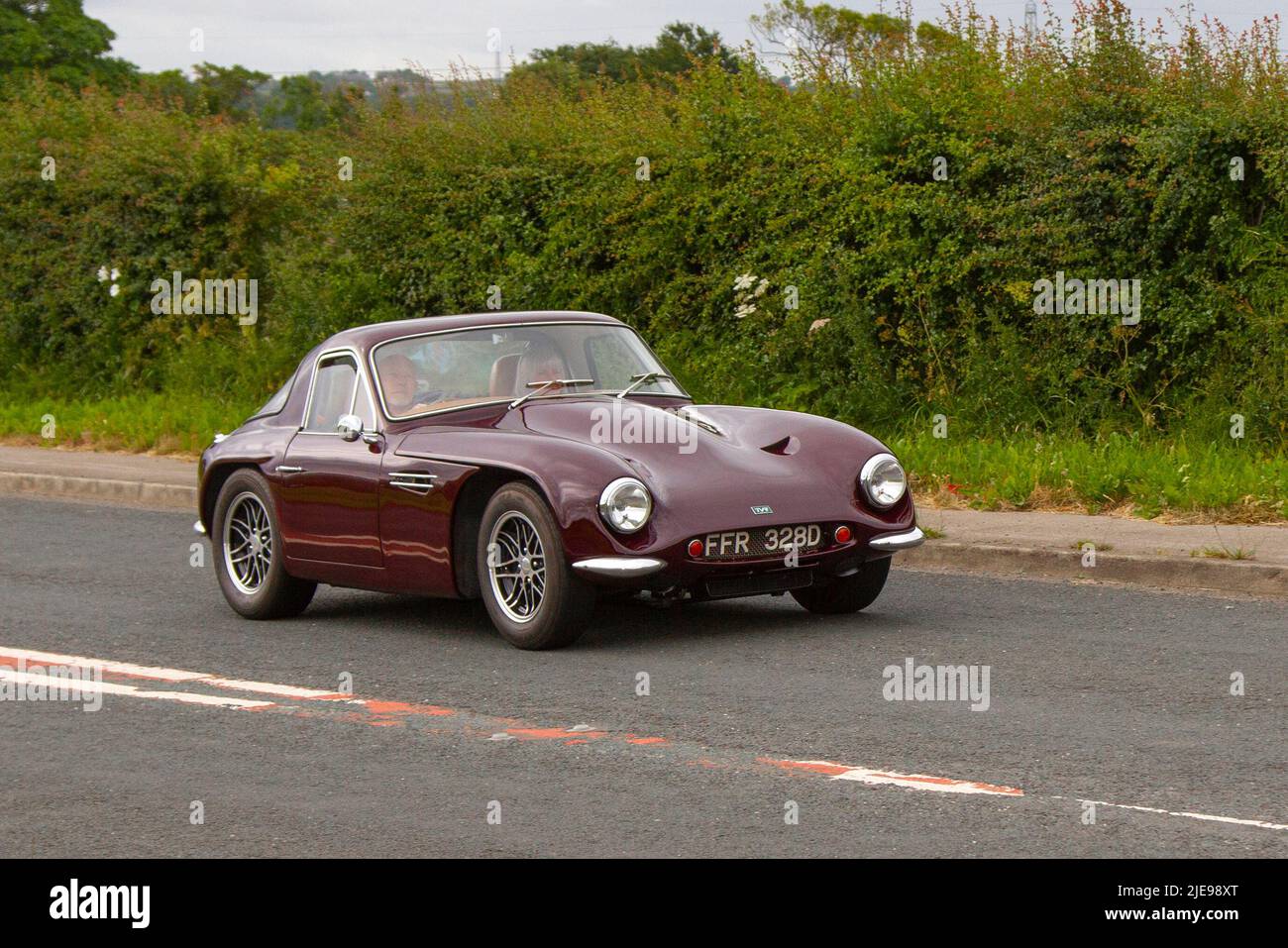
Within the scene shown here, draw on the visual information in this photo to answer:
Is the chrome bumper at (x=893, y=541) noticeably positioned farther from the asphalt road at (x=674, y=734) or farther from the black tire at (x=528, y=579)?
the black tire at (x=528, y=579)

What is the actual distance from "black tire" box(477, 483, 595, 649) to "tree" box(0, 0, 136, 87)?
5644 centimetres

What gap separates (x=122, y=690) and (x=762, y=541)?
114 inches

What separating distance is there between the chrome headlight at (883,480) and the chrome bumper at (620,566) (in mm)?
1293

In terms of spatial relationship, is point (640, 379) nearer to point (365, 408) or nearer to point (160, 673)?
point (365, 408)

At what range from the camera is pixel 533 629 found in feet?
29.6

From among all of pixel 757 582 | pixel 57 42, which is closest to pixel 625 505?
pixel 757 582

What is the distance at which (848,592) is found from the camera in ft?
32.6

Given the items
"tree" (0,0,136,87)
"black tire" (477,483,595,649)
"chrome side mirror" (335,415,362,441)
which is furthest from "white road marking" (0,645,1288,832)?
"tree" (0,0,136,87)

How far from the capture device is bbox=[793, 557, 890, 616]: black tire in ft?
32.4

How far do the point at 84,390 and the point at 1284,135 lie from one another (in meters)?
14.9

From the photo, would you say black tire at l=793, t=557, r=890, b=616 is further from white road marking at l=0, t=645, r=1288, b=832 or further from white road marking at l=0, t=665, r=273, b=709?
white road marking at l=0, t=665, r=273, b=709

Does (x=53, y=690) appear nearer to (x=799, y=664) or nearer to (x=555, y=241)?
(x=799, y=664)
